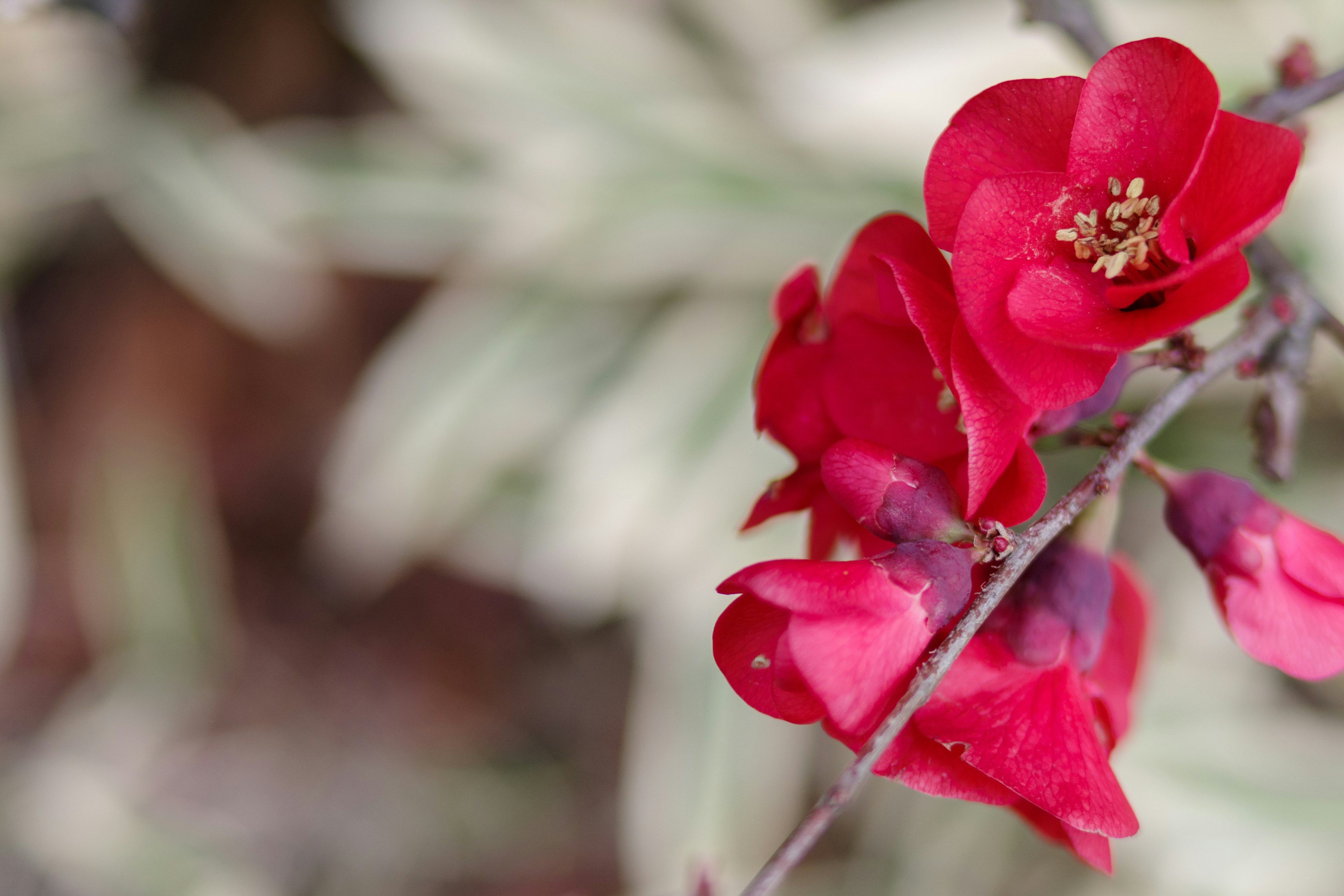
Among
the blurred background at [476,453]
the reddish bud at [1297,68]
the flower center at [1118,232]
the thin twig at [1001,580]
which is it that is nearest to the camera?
the thin twig at [1001,580]

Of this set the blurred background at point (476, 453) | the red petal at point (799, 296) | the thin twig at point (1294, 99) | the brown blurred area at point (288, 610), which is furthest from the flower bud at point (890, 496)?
the brown blurred area at point (288, 610)

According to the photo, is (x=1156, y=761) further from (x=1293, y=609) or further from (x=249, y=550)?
(x=249, y=550)

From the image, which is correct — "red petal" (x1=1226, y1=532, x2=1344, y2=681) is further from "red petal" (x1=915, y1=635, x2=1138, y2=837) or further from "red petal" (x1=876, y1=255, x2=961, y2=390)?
"red petal" (x1=876, y1=255, x2=961, y2=390)

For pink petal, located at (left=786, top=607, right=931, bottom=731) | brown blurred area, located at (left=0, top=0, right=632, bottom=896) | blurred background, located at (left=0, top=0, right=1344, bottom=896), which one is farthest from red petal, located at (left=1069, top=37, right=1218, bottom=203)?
brown blurred area, located at (left=0, top=0, right=632, bottom=896)

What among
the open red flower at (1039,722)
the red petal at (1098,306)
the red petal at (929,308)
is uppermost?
the red petal at (1098,306)

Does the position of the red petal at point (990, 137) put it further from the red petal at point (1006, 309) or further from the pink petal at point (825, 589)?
the pink petal at point (825, 589)

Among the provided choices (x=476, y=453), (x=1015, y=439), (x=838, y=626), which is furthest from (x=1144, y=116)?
(x=476, y=453)
